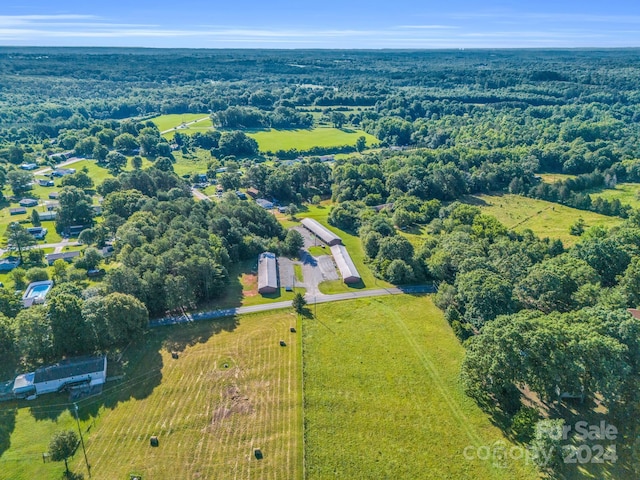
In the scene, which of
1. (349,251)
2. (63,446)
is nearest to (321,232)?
(349,251)

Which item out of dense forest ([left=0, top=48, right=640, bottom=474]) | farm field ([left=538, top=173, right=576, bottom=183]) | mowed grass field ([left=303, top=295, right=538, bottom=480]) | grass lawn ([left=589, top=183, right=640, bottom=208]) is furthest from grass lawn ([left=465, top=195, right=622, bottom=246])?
mowed grass field ([left=303, top=295, right=538, bottom=480])

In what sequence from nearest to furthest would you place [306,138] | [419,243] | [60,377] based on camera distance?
[60,377] → [419,243] → [306,138]

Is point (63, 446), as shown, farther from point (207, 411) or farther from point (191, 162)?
point (191, 162)

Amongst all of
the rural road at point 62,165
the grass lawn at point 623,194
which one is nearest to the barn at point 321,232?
the grass lawn at point 623,194

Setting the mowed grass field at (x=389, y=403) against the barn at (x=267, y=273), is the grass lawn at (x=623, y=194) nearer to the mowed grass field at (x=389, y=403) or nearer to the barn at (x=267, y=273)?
the mowed grass field at (x=389, y=403)

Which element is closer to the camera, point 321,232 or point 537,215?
point 321,232
